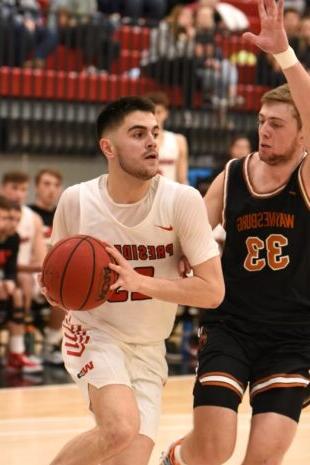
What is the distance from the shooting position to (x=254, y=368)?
501 centimetres

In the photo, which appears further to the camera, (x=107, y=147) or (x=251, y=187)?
(x=251, y=187)

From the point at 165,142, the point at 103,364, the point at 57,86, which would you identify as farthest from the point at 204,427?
the point at 57,86

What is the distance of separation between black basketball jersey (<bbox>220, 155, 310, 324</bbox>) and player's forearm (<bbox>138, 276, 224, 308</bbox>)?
0.35 m

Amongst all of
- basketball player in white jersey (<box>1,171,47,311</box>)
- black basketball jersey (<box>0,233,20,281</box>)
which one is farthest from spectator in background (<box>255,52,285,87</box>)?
black basketball jersey (<box>0,233,20,281</box>)

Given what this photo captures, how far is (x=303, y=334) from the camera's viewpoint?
5.03m

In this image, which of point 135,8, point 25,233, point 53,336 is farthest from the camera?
point 135,8

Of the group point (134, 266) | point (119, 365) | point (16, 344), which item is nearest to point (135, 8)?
point (16, 344)

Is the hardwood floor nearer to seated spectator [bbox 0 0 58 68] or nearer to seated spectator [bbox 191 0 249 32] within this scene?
seated spectator [bbox 0 0 58 68]

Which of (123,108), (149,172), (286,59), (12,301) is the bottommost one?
(12,301)

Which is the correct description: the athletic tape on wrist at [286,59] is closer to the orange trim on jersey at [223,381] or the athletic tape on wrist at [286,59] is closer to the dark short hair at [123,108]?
the dark short hair at [123,108]

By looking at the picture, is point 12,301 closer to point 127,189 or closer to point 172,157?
point 172,157

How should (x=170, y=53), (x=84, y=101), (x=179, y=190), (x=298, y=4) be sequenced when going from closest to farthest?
(x=179, y=190)
(x=84, y=101)
(x=170, y=53)
(x=298, y=4)

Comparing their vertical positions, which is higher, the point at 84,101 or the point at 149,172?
the point at 149,172

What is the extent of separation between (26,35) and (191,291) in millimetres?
8688
